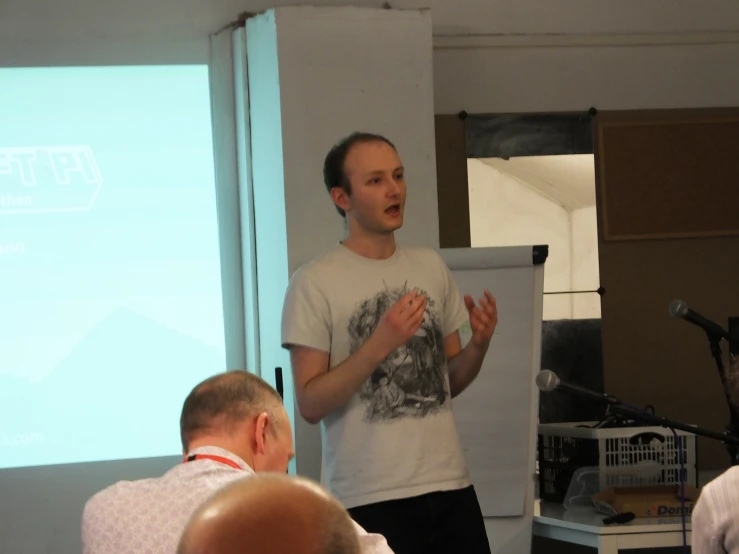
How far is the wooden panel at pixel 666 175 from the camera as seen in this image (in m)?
3.88

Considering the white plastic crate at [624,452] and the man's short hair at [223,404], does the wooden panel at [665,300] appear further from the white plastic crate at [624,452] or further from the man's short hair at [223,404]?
the man's short hair at [223,404]

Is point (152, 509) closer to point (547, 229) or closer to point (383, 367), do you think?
point (383, 367)

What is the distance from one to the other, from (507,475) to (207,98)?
1713 mm

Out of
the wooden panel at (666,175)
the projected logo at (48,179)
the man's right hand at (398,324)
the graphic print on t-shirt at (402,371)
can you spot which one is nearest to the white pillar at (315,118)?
the projected logo at (48,179)

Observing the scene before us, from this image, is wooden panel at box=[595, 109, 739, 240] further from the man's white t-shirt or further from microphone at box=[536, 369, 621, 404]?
the man's white t-shirt

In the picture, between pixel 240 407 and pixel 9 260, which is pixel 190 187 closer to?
pixel 9 260

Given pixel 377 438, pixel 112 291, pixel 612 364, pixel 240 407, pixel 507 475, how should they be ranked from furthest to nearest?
pixel 612 364 < pixel 112 291 < pixel 507 475 < pixel 377 438 < pixel 240 407

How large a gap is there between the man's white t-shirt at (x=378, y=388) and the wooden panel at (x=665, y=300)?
181 centimetres

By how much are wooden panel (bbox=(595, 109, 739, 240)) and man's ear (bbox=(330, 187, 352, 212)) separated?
1.85m

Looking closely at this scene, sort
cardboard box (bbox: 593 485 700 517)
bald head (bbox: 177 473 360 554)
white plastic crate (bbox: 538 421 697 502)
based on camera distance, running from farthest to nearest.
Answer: white plastic crate (bbox: 538 421 697 502) → cardboard box (bbox: 593 485 700 517) → bald head (bbox: 177 473 360 554)

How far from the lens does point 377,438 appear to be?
210cm

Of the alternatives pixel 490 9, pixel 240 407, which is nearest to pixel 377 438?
pixel 240 407

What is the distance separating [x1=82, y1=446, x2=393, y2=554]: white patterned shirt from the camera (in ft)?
4.61

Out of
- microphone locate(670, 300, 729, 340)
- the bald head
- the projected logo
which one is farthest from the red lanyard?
the projected logo
